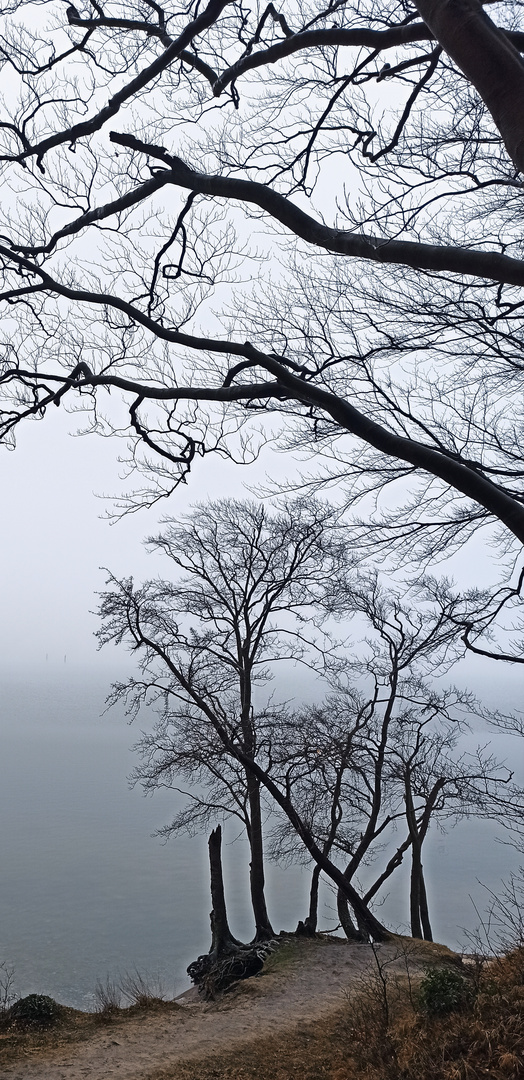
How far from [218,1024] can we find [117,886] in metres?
27.1

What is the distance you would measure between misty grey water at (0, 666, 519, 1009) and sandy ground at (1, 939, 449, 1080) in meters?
4.99

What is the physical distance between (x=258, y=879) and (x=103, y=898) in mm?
20376

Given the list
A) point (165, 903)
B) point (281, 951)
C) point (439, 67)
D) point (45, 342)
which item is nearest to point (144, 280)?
point (45, 342)

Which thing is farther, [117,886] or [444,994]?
[117,886]

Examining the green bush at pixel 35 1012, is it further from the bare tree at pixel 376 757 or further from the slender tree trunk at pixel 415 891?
the slender tree trunk at pixel 415 891

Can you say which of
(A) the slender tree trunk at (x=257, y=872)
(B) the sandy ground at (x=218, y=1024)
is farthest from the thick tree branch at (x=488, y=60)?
(A) the slender tree trunk at (x=257, y=872)

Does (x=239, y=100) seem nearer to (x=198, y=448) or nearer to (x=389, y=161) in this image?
(x=389, y=161)

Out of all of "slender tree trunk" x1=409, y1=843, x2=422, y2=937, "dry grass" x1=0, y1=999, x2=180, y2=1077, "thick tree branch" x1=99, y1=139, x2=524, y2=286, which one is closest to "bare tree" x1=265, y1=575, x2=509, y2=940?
"slender tree trunk" x1=409, y1=843, x2=422, y2=937

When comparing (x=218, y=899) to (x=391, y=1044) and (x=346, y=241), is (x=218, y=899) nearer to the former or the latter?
(x=391, y=1044)

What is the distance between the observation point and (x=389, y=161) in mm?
4750

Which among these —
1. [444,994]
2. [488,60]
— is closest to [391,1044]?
[444,994]

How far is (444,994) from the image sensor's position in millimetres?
5379

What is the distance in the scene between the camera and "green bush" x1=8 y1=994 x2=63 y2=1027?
28.0ft

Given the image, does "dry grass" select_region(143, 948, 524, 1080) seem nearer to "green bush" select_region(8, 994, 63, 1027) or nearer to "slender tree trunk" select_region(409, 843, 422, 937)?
"green bush" select_region(8, 994, 63, 1027)
